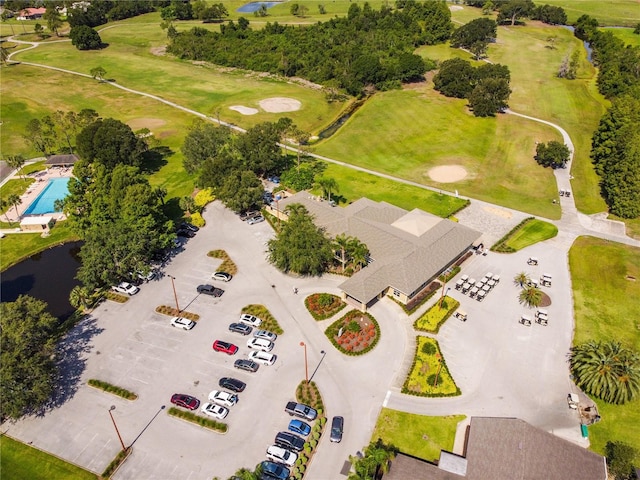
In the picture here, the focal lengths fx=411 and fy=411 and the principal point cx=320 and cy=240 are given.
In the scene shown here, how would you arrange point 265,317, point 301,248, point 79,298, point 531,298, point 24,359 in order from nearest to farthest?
point 24,359
point 265,317
point 79,298
point 531,298
point 301,248

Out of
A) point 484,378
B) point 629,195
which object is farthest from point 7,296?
point 629,195

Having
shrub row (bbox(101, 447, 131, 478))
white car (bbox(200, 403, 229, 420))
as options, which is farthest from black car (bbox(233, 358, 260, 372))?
shrub row (bbox(101, 447, 131, 478))

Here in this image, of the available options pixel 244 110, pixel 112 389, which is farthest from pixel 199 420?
pixel 244 110

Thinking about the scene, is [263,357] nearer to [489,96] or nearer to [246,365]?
[246,365]

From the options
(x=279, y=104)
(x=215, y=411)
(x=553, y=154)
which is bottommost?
(x=215, y=411)

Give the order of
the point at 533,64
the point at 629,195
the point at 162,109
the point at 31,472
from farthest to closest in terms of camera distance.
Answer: the point at 533,64 < the point at 162,109 < the point at 629,195 < the point at 31,472

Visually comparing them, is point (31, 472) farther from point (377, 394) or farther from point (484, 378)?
point (484, 378)
